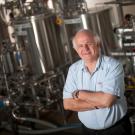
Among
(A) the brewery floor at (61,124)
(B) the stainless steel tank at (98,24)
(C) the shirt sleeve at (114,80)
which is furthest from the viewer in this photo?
(A) the brewery floor at (61,124)

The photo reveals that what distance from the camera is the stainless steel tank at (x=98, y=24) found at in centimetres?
316

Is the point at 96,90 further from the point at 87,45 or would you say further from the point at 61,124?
the point at 61,124

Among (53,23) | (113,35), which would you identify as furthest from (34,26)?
(113,35)

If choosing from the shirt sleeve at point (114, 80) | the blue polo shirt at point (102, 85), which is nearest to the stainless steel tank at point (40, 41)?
the blue polo shirt at point (102, 85)

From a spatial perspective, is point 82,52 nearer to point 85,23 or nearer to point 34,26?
point 85,23

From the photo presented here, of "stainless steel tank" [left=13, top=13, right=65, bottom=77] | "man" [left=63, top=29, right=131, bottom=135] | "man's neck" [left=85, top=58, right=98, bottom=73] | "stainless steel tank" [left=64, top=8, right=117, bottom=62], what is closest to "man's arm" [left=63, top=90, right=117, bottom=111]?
"man" [left=63, top=29, right=131, bottom=135]

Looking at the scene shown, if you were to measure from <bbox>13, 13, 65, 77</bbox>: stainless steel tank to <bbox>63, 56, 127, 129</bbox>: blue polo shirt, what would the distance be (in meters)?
1.29

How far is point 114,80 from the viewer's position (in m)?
1.97

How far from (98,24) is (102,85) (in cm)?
127

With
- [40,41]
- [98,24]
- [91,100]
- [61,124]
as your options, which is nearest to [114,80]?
[91,100]

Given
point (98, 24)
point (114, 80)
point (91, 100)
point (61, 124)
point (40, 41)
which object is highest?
point (98, 24)

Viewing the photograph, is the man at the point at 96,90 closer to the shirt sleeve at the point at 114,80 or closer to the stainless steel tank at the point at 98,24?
the shirt sleeve at the point at 114,80

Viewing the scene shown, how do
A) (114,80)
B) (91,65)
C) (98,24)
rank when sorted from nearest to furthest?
(114,80)
(91,65)
(98,24)

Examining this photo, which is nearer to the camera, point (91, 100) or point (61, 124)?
point (91, 100)
